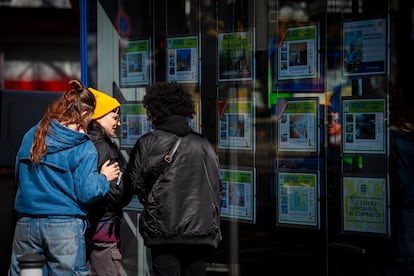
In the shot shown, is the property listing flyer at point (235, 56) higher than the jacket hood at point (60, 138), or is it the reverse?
the property listing flyer at point (235, 56)

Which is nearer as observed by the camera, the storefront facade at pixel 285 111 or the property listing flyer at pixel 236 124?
the storefront facade at pixel 285 111

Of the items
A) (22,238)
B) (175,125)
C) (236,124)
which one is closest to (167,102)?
(175,125)

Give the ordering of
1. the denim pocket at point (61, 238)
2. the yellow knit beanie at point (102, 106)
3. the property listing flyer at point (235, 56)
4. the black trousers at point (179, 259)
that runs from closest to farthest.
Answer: the denim pocket at point (61, 238)
the black trousers at point (179, 259)
the yellow knit beanie at point (102, 106)
the property listing flyer at point (235, 56)

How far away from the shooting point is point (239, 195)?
6.14 m

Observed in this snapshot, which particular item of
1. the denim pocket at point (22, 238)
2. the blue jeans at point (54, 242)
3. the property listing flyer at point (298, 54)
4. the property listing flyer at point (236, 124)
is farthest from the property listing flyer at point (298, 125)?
the denim pocket at point (22, 238)

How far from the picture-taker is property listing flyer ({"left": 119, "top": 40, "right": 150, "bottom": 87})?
650 cm

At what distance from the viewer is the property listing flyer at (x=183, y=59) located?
6.23 meters

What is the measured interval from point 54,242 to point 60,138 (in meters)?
0.60

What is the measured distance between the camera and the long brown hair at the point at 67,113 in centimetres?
452

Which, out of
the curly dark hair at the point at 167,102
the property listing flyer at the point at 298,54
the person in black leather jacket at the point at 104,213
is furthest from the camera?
the property listing flyer at the point at 298,54

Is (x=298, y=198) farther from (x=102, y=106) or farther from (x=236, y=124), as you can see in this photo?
(x=102, y=106)

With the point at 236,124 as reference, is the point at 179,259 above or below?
below

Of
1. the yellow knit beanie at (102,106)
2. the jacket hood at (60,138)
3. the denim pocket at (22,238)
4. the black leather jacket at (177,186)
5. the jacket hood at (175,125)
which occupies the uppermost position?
the yellow knit beanie at (102,106)

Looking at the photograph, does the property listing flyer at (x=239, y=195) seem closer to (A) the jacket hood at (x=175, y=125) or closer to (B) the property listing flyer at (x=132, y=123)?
(B) the property listing flyer at (x=132, y=123)
